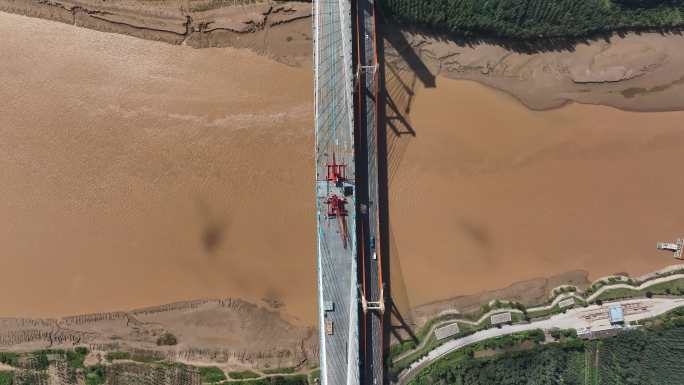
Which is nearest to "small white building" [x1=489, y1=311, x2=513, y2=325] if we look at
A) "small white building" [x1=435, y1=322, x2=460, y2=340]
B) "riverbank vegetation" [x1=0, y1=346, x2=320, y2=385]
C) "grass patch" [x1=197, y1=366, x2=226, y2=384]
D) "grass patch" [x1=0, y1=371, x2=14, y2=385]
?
"small white building" [x1=435, y1=322, x2=460, y2=340]

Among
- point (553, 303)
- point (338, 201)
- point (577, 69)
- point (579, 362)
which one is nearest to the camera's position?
point (338, 201)

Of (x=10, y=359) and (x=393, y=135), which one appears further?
(x=393, y=135)

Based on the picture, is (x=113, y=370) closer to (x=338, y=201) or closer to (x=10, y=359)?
(x=10, y=359)

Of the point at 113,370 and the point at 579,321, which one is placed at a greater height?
the point at 579,321

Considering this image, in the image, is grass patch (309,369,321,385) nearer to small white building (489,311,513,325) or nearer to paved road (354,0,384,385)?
paved road (354,0,384,385)

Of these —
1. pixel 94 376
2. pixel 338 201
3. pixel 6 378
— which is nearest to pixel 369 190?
pixel 338 201

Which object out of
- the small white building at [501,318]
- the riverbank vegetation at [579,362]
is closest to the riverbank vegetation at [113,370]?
the riverbank vegetation at [579,362]

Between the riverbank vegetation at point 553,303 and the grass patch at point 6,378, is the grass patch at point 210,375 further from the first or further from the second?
the grass patch at point 6,378
